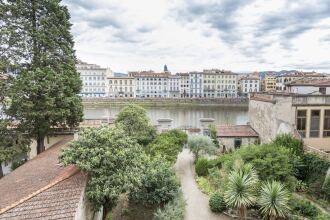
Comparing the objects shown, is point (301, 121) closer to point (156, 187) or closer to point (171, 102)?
point (156, 187)

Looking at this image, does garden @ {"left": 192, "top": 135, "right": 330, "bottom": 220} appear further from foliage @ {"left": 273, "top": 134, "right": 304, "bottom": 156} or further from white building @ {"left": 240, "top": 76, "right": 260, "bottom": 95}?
white building @ {"left": 240, "top": 76, "right": 260, "bottom": 95}

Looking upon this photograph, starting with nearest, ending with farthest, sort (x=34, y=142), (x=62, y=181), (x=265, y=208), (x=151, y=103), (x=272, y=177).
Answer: (x=62, y=181) → (x=265, y=208) → (x=272, y=177) → (x=34, y=142) → (x=151, y=103)

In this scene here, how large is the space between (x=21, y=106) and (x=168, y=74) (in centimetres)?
10034

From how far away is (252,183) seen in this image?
1062cm

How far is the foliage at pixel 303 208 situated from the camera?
11102 mm

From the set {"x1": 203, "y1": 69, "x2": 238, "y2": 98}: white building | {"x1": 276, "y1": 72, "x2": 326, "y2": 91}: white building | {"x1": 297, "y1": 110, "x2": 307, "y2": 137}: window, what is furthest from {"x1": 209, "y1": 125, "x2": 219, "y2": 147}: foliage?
{"x1": 203, "y1": 69, "x2": 238, "y2": 98}: white building

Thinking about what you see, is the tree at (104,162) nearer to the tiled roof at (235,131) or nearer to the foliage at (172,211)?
the foliage at (172,211)

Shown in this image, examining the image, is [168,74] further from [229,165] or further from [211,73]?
[229,165]

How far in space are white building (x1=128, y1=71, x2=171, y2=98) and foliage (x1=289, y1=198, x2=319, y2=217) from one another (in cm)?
9981

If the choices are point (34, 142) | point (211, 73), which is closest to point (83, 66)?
point (211, 73)

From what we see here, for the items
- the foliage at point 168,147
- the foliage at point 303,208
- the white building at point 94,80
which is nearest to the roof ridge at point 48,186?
the foliage at point 168,147

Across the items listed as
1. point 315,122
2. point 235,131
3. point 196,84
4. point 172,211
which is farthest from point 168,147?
point 196,84

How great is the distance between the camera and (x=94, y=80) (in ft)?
347

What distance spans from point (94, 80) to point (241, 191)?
10227 centimetres
